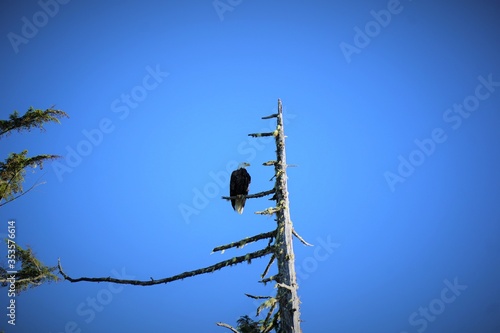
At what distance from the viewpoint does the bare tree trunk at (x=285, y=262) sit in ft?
14.6

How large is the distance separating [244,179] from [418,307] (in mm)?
200813

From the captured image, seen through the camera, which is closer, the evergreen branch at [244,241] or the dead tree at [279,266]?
the dead tree at [279,266]

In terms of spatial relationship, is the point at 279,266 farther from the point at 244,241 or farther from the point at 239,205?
the point at 239,205

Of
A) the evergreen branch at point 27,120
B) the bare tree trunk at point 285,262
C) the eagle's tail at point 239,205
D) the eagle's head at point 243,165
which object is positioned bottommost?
the bare tree trunk at point 285,262

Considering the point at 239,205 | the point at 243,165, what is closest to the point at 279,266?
the point at 239,205

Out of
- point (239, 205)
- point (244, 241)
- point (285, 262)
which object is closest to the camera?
point (285, 262)

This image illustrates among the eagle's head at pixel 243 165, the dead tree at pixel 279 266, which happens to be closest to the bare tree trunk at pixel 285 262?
the dead tree at pixel 279 266

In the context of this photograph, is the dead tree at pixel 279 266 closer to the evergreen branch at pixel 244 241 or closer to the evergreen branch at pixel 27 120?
the evergreen branch at pixel 244 241

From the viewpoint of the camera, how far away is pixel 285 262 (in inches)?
182

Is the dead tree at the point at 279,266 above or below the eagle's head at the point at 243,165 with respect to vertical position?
below

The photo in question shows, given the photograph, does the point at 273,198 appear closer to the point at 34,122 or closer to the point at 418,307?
the point at 34,122

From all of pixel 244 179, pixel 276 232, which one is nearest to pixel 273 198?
pixel 276 232

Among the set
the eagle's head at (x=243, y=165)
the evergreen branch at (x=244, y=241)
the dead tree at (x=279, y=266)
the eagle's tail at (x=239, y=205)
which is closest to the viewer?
the dead tree at (x=279, y=266)

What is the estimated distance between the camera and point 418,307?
561ft
